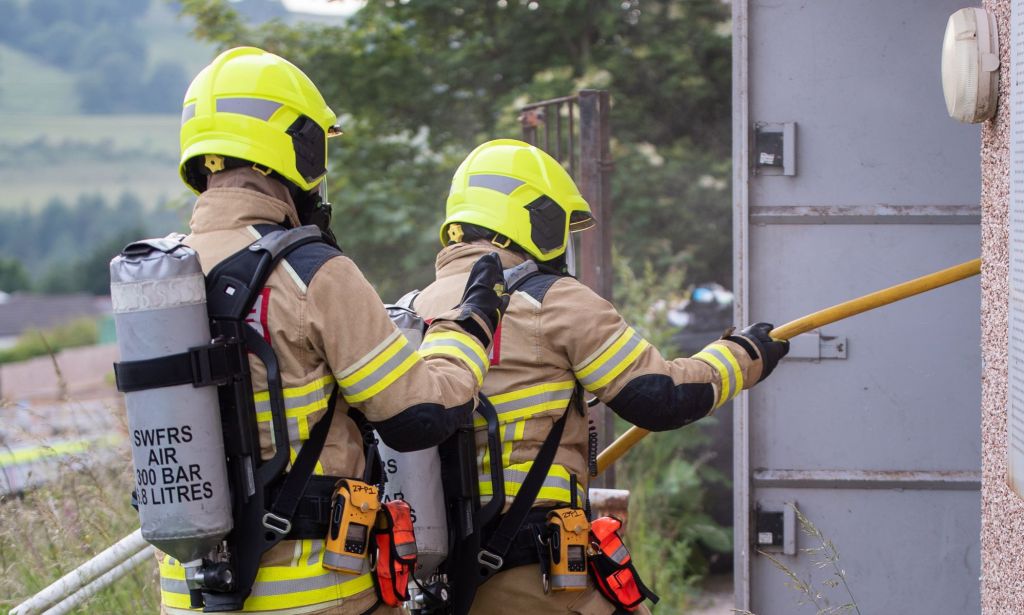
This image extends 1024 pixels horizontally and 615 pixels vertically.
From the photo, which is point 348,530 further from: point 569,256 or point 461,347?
point 569,256

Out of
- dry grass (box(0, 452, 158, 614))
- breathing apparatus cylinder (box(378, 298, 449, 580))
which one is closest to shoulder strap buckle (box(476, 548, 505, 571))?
breathing apparatus cylinder (box(378, 298, 449, 580))

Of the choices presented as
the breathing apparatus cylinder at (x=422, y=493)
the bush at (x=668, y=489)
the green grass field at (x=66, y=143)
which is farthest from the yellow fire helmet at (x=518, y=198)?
the green grass field at (x=66, y=143)

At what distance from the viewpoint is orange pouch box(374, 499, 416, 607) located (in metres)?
2.56

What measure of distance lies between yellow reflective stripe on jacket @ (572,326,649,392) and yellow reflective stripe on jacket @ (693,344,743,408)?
12.0 inches

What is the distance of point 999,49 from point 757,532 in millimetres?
2047

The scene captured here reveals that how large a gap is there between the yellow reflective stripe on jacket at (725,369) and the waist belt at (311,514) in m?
1.37

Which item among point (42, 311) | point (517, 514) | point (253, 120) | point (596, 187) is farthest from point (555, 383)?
point (42, 311)

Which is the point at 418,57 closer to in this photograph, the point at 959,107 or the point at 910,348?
the point at 910,348

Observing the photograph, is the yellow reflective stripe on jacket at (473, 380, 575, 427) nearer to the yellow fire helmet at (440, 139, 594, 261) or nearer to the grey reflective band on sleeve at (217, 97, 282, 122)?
the yellow fire helmet at (440, 139, 594, 261)

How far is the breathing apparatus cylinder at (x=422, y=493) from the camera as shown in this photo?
299 cm

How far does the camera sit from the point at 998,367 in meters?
2.69

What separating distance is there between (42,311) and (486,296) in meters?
62.5

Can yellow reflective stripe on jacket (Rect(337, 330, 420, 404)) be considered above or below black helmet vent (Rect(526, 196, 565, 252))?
below

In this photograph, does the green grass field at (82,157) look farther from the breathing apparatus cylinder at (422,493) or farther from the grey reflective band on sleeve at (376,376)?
the grey reflective band on sleeve at (376,376)
